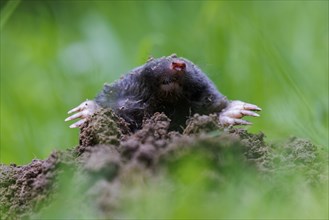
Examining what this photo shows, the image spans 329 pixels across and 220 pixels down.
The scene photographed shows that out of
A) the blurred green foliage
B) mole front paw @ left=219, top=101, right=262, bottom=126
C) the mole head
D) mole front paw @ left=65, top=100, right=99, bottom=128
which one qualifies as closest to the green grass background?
the blurred green foliage

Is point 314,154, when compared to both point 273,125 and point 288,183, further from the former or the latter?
point 273,125

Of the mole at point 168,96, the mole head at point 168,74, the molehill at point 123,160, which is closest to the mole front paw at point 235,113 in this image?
the mole at point 168,96

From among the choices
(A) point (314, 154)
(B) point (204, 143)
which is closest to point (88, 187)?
(B) point (204, 143)

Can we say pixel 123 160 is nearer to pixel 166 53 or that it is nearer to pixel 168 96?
pixel 168 96

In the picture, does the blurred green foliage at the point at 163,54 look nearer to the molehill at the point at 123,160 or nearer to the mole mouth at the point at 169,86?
the mole mouth at the point at 169,86

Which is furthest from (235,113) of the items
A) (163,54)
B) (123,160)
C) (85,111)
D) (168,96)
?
(163,54)

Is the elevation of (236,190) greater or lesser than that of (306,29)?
lesser
